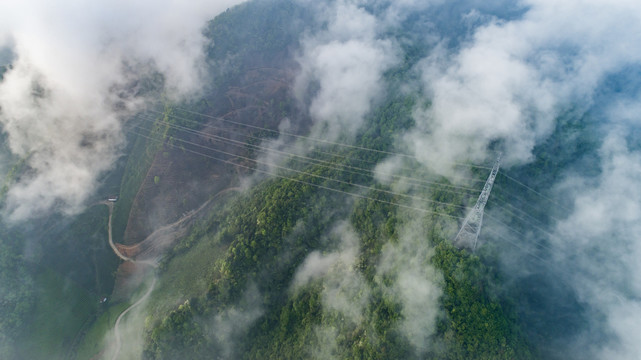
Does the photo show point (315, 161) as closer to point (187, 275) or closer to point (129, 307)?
point (187, 275)

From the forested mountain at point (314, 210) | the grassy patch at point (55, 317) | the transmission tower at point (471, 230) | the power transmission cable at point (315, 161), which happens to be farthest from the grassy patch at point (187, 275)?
the transmission tower at point (471, 230)

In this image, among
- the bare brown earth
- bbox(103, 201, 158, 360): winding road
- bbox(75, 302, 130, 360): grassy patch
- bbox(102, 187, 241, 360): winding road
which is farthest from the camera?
the bare brown earth

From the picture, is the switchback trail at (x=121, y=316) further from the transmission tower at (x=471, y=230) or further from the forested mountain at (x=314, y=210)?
the transmission tower at (x=471, y=230)

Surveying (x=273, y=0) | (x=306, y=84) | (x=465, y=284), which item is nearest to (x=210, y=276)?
(x=465, y=284)

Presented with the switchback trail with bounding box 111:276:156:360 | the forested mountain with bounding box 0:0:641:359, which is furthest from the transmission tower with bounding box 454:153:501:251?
the switchback trail with bounding box 111:276:156:360

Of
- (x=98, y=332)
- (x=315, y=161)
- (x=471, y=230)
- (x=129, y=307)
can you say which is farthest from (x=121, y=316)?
(x=471, y=230)

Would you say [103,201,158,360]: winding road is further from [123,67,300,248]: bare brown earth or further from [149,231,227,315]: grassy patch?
[123,67,300,248]: bare brown earth

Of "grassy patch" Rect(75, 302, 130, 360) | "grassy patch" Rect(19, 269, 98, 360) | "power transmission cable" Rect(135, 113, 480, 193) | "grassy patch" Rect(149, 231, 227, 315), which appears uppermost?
"power transmission cable" Rect(135, 113, 480, 193)

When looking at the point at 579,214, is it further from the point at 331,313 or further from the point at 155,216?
the point at 155,216
